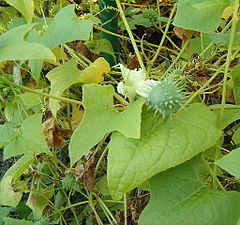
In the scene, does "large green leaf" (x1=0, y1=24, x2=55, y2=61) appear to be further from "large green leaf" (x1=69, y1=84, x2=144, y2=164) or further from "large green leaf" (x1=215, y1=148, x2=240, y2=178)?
"large green leaf" (x1=215, y1=148, x2=240, y2=178)

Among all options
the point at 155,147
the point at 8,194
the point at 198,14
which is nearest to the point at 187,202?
the point at 155,147

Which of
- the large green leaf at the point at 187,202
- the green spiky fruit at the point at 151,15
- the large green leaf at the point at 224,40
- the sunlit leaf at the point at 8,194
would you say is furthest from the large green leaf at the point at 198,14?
the sunlit leaf at the point at 8,194

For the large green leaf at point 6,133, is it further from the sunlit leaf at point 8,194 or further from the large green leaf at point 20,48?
the large green leaf at point 20,48

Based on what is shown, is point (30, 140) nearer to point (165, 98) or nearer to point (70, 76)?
point (70, 76)

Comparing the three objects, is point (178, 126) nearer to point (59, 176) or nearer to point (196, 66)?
point (196, 66)

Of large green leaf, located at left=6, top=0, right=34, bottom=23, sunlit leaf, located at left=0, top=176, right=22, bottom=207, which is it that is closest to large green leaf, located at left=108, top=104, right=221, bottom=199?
large green leaf, located at left=6, top=0, right=34, bottom=23

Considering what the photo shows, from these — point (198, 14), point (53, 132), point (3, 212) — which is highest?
point (198, 14)

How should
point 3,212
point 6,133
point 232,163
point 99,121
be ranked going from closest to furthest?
point 232,163, point 99,121, point 6,133, point 3,212
